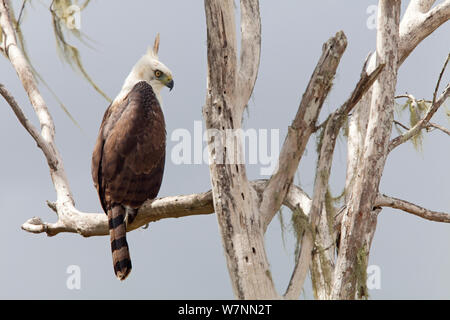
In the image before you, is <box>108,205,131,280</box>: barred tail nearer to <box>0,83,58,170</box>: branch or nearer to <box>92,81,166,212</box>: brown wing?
<box>92,81,166,212</box>: brown wing

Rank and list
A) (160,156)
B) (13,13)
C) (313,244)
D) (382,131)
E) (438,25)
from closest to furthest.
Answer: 1. (313,244)
2. (382,131)
3. (160,156)
4. (438,25)
5. (13,13)

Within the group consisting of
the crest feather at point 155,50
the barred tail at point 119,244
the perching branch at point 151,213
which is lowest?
the barred tail at point 119,244

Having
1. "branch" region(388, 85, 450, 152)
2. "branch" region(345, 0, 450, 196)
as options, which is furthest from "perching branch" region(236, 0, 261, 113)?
"branch" region(388, 85, 450, 152)

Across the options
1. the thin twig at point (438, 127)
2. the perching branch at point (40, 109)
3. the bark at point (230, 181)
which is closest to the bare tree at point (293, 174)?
the bark at point (230, 181)

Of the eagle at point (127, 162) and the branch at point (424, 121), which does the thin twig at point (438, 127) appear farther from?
the eagle at point (127, 162)

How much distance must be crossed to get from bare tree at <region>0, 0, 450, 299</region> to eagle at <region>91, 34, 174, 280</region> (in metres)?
0.20

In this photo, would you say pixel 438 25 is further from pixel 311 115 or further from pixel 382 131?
pixel 311 115

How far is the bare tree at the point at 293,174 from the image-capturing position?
4.32 metres

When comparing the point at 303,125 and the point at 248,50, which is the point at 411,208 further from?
the point at 248,50

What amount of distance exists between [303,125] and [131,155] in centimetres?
173

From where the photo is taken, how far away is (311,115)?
4.41 meters

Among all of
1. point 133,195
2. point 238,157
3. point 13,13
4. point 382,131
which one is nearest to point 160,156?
point 133,195
